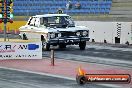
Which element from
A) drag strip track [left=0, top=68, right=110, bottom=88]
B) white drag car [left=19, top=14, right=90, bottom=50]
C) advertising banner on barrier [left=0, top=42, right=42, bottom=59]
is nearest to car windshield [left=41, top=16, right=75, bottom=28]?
white drag car [left=19, top=14, right=90, bottom=50]

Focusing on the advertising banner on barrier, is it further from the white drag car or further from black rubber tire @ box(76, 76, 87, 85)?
black rubber tire @ box(76, 76, 87, 85)

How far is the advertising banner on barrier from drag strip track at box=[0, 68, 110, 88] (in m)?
4.56

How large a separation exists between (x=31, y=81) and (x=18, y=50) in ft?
21.8

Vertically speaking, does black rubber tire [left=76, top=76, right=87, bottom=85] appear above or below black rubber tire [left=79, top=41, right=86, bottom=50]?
above

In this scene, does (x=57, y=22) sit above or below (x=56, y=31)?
above

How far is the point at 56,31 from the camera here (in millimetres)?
23047

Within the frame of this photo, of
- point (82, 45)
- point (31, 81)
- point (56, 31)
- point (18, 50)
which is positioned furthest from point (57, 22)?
point (31, 81)

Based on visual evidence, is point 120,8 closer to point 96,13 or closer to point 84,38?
point 96,13

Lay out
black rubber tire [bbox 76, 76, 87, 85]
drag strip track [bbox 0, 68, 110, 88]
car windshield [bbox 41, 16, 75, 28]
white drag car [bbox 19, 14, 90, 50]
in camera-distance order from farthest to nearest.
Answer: car windshield [bbox 41, 16, 75, 28], white drag car [bbox 19, 14, 90, 50], drag strip track [bbox 0, 68, 110, 88], black rubber tire [bbox 76, 76, 87, 85]

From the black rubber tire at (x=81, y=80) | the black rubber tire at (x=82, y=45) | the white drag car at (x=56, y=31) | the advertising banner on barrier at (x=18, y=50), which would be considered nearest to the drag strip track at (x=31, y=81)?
the black rubber tire at (x=81, y=80)

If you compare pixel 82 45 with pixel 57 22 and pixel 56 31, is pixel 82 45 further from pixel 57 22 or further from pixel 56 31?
pixel 56 31

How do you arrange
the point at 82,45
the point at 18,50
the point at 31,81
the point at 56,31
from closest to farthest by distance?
the point at 31,81, the point at 18,50, the point at 56,31, the point at 82,45

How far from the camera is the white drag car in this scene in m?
23.1

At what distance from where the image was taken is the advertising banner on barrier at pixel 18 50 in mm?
18984
